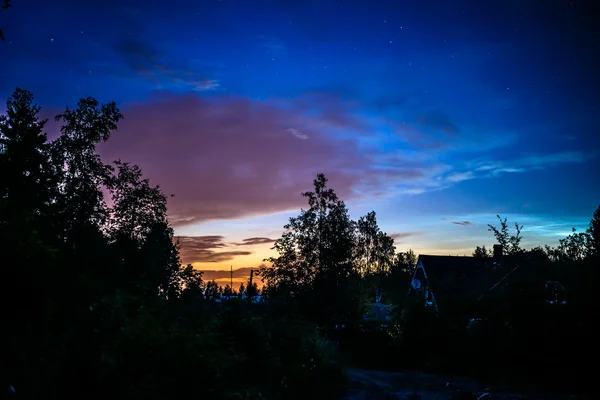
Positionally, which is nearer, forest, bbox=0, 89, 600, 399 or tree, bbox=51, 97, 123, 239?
forest, bbox=0, 89, 600, 399

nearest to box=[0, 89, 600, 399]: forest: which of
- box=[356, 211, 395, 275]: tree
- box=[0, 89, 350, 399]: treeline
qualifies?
box=[0, 89, 350, 399]: treeline

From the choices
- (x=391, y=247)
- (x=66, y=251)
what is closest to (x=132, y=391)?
(x=66, y=251)

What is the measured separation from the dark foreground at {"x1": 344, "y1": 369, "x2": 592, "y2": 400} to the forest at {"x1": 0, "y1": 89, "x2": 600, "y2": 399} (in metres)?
0.98

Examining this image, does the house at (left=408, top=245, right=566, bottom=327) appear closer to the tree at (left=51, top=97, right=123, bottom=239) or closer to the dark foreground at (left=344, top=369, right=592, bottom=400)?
the dark foreground at (left=344, top=369, right=592, bottom=400)

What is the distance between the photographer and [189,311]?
8.58 m

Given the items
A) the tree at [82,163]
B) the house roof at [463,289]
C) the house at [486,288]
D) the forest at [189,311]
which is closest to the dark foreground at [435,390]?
the forest at [189,311]

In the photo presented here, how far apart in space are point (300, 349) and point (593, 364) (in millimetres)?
12200

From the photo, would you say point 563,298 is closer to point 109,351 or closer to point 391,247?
point 109,351

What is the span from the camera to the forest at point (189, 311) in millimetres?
5945

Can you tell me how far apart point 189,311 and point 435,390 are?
11.1 m

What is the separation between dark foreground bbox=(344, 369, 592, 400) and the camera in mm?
13648

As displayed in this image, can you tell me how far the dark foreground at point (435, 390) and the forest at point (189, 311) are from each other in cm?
98

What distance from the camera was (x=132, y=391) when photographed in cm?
569

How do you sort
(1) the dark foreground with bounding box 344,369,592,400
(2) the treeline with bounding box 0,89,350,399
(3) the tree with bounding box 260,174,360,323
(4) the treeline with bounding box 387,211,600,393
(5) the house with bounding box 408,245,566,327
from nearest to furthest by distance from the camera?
(2) the treeline with bounding box 0,89,350,399, (1) the dark foreground with bounding box 344,369,592,400, (4) the treeline with bounding box 387,211,600,393, (5) the house with bounding box 408,245,566,327, (3) the tree with bounding box 260,174,360,323
